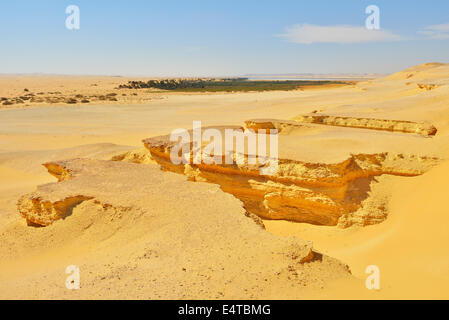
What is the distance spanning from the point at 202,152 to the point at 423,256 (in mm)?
5175

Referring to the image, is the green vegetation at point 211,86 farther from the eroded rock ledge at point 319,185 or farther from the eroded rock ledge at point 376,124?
the eroded rock ledge at point 319,185

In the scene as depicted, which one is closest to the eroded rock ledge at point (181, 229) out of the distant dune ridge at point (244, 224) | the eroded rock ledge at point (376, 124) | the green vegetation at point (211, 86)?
the distant dune ridge at point (244, 224)

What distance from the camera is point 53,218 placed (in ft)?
19.5

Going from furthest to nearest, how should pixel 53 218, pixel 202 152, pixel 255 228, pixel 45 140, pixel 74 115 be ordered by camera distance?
pixel 74 115 < pixel 45 140 < pixel 202 152 < pixel 53 218 < pixel 255 228

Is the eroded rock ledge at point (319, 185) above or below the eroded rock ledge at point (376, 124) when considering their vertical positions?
below

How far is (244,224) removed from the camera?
203 inches

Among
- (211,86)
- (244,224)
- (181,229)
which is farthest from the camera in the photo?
(211,86)

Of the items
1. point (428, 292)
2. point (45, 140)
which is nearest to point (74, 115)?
point (45, 140)

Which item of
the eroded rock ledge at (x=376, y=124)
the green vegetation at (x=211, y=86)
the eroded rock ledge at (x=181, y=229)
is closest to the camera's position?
the eroded rock ledge at (x=181, y=229)

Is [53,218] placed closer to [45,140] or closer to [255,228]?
[255,228]

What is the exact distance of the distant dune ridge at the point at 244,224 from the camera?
3.96 m

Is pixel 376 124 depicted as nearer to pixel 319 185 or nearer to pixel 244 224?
pixel 319 185

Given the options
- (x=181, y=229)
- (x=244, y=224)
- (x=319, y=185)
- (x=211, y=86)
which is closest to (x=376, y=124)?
(x=319, y=185)

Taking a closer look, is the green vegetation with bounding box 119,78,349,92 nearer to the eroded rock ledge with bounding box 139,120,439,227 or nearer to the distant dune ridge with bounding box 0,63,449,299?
the distant dune ridge with bounding box 0,63,449,299
